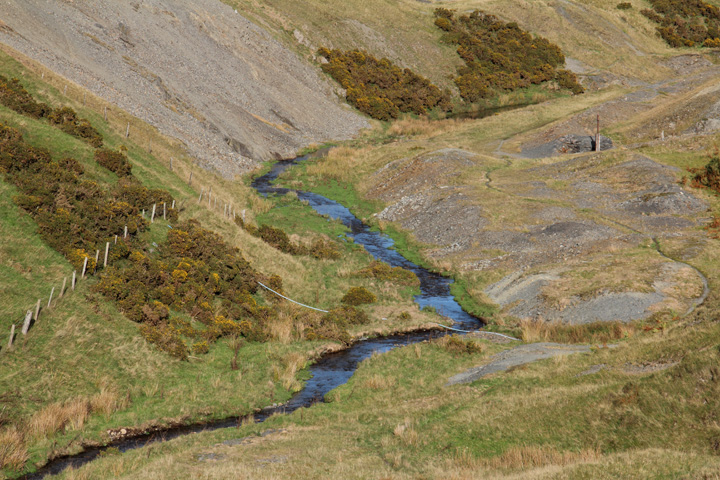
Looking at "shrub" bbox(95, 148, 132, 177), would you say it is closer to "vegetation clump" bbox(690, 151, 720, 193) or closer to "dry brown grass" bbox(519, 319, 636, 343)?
"dry brown grass" bbox(519, 319, 636, 343)

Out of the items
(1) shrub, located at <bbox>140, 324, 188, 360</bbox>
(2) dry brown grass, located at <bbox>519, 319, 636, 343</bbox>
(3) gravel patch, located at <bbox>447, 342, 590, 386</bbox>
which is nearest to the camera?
(3) gravel patch, located at <bbox>447, 342, 590, 386</bbox>

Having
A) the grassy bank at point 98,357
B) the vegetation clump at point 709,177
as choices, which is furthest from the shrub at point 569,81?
the grassy bank at point 98,357

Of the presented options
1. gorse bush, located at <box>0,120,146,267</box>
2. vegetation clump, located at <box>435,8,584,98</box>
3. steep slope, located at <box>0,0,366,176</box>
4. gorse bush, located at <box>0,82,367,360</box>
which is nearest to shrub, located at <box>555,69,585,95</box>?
vegetation clump, located at <box>435,8,584,98</box>

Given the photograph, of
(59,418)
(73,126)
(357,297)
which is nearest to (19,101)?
(73,126)

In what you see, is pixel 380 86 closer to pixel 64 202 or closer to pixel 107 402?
pixel 64 202

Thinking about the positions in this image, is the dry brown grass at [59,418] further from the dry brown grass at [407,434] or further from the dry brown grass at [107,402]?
the dry brown grass at [407,434]

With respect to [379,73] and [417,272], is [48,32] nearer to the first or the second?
[417,272]
